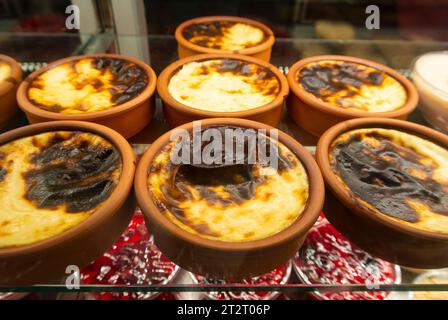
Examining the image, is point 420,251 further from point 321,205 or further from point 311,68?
point 311,68

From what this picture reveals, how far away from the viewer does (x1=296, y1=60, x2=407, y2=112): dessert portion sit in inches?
39.4

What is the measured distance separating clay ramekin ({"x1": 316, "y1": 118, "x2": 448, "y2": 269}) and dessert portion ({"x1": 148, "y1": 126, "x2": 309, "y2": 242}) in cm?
6

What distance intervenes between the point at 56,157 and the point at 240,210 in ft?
1.38

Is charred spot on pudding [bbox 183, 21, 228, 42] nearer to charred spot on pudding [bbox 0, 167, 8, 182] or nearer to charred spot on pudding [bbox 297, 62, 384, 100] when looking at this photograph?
charred spot on pudding [bbox 297, 62, 384, 100]

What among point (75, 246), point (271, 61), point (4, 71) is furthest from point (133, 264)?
point (271, 61)

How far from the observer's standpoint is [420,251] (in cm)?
65

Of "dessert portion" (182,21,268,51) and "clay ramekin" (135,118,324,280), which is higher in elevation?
"dessert portion" (182,21,268,51)

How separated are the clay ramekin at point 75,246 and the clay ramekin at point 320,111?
49 centimetres

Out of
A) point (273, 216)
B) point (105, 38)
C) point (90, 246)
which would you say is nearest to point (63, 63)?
point (105, 38)

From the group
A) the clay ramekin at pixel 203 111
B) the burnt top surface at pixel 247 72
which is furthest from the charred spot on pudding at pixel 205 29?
the clay ramekin at pixel 203 111

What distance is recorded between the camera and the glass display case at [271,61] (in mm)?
699

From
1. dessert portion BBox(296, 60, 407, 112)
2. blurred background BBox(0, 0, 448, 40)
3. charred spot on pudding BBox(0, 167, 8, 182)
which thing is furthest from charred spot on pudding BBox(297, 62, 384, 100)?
charred spot on pudding BBox(0, 167, 8, 182)

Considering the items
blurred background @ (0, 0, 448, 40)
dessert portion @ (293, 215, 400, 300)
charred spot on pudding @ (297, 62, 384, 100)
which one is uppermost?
blurred background @ (0, 0, 448, 40)

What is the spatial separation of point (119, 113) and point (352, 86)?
674 millimetres
